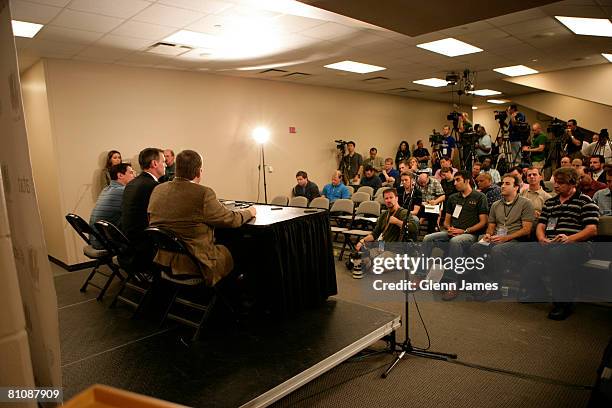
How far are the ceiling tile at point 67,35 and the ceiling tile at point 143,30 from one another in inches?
11.9

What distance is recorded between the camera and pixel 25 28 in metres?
4.14

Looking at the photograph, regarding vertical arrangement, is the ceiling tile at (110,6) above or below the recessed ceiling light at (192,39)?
below

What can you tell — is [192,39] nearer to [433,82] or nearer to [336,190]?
[336,190]

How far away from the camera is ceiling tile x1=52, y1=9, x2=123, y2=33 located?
3804 millimetres

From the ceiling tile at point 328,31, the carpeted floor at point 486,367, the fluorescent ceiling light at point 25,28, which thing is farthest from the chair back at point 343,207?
the fluorescent ceiling light at point 25,28

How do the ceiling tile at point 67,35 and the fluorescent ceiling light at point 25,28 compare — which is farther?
the ceiling tile at point 67,35

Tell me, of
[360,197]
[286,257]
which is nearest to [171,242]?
[286,257]

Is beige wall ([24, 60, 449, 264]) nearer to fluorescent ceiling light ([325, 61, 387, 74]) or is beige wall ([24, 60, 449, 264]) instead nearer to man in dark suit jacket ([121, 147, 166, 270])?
fluorescent ceiling light ([325, 61, 387, 74])

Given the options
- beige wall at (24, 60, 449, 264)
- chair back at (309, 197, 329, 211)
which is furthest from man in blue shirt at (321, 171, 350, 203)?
beige wall at (24, 60, 449, 264)

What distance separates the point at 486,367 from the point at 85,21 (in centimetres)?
468

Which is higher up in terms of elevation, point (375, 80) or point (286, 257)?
point (375, 80)

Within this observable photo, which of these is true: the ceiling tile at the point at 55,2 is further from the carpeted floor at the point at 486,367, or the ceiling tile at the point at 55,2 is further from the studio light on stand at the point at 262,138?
the studio light on stand at the point at 262,138

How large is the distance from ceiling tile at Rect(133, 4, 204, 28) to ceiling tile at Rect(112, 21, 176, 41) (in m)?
0.14

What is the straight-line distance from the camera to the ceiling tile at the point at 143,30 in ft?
13.8
